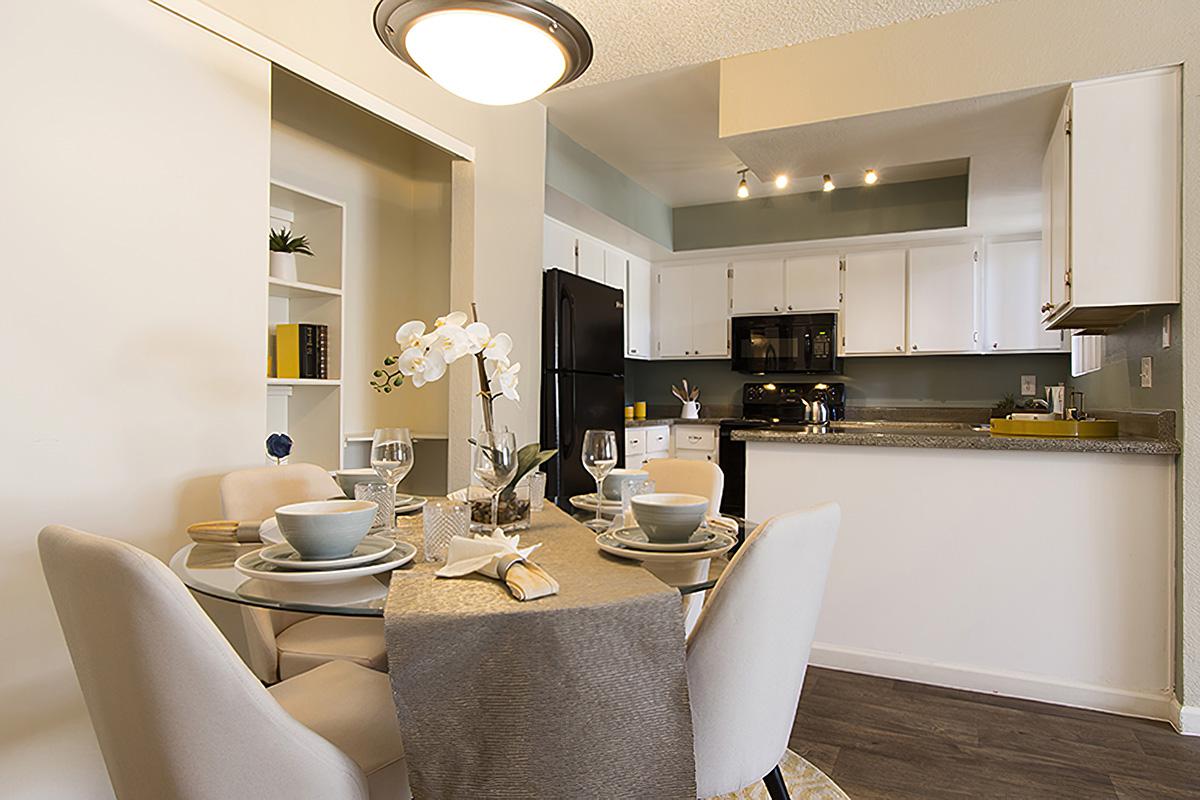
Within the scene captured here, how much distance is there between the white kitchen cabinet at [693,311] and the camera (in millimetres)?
6188

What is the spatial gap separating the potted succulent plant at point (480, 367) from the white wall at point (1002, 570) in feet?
5.74

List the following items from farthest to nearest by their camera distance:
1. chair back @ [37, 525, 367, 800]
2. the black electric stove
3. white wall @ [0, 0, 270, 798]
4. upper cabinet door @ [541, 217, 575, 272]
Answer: the black electric stove < upper cabinet door @ [541, 217, 575, 272] < white wall @ [0, 0, 270, 798] < chair back @ [37, 525, 367, 800]

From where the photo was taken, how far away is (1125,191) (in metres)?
2.65

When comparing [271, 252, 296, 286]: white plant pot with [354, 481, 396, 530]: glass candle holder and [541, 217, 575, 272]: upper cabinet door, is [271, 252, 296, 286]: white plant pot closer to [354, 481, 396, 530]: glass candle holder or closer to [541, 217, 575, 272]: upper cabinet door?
[354, 481, 396, 530]: glass candle holder

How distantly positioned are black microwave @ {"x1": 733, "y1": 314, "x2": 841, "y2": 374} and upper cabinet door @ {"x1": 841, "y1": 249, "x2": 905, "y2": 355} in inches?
5.7

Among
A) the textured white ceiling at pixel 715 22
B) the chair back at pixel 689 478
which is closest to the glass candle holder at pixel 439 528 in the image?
the chair back at pixel 689 478

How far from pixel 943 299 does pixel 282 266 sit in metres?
4.41

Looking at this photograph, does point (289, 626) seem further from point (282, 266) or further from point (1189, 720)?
point (1189, 720)

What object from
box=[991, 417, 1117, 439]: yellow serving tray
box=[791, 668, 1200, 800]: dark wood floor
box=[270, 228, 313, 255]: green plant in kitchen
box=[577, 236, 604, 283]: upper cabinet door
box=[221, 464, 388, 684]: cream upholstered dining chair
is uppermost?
box=[577, 236, 604, 283]: upper cabinet door

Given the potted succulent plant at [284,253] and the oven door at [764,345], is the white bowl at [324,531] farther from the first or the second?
the oven door at [764,345]

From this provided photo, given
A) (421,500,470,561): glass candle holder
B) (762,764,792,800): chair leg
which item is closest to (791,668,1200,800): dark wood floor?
(762,764,792,800): chair leg

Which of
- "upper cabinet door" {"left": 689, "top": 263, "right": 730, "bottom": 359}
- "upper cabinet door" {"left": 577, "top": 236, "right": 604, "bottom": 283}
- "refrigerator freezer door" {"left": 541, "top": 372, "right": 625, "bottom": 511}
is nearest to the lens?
"refrigerator freezer door" {"left": 541, "top": 372, "right": 625, "bottom": 511}

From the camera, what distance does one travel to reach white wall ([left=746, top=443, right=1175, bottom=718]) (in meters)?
2.62

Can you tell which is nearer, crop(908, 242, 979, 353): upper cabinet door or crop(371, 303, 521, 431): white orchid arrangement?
crop(371, 303, 521, 431): white orchid arrangement
